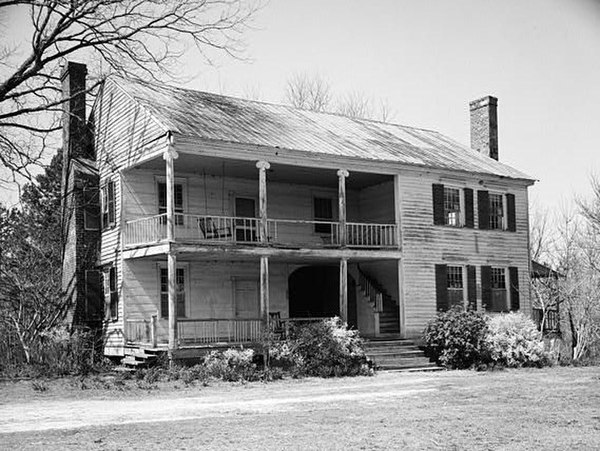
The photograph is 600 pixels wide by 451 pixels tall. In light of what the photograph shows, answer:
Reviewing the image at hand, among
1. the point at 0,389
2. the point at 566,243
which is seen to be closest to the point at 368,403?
the point at 0,389

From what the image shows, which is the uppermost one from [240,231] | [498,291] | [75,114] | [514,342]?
[75,114]

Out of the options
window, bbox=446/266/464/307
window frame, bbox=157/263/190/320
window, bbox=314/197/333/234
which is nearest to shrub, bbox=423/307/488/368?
window, bbox=446/266/464/307

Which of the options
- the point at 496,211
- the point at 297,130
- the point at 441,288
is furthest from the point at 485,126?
the point at 297,130

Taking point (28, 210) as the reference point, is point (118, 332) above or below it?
below

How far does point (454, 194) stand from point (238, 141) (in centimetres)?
979

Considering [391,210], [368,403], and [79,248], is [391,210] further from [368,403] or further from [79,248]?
[368,403]

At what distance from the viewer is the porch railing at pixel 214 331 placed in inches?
995

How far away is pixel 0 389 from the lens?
19906mm

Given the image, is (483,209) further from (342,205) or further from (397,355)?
(397,355)

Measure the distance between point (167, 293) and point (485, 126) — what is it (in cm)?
1740

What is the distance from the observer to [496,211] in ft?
104

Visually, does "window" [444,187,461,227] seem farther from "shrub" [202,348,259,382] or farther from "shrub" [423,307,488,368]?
"shrub" [202,348,259,382]

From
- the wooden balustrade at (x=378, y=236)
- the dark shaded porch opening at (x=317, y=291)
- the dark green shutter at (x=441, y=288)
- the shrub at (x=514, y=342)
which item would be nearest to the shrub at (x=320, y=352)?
the wooden balustrade at (x=378, y=236)

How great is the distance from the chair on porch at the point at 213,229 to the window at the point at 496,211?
1065 cm
